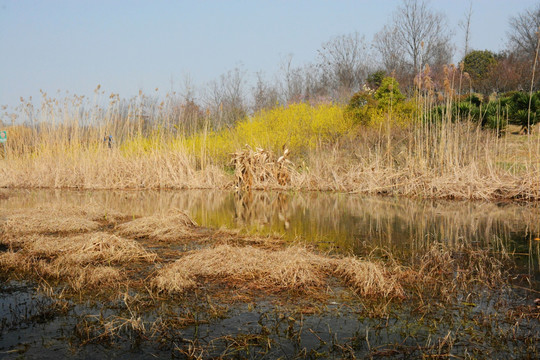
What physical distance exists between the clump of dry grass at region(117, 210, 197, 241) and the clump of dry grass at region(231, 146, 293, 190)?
25.0 ft

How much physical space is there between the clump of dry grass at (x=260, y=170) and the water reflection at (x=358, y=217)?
169cm

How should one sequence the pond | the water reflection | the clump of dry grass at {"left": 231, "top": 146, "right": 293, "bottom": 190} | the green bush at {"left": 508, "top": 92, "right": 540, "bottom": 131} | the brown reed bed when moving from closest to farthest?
the pond, the brown reed bed, the water reflection, the clump of dry grass at {"left": 231, "top": 146, "right": 293, "bottom": 190}, the green bush at {"left": 508, "top": 92, "right": 540, "bottom": 131}

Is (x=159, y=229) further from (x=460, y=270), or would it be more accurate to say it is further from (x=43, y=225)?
(x=460, y=270)

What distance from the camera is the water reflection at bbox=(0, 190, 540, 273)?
599 centimetres

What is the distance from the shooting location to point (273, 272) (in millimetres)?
4035

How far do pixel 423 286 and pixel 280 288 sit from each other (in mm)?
1248

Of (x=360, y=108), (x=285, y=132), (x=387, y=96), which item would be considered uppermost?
(x=387, y=96)

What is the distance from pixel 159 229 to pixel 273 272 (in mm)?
2677

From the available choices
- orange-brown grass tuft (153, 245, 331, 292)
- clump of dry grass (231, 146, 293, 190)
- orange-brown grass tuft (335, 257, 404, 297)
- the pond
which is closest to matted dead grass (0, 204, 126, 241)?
the pond

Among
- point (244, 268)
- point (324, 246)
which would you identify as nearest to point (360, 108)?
point (324, 246)

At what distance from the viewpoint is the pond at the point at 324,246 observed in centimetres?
277

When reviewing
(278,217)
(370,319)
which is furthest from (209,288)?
(278,217)

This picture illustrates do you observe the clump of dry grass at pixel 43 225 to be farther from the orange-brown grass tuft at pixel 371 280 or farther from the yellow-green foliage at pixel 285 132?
the yellow-green foliage at pixel 285 132

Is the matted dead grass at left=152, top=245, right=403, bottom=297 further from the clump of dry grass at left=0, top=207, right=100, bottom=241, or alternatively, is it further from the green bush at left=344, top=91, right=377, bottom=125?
the green bush at left=344, top=91, right=377, bottom=125
